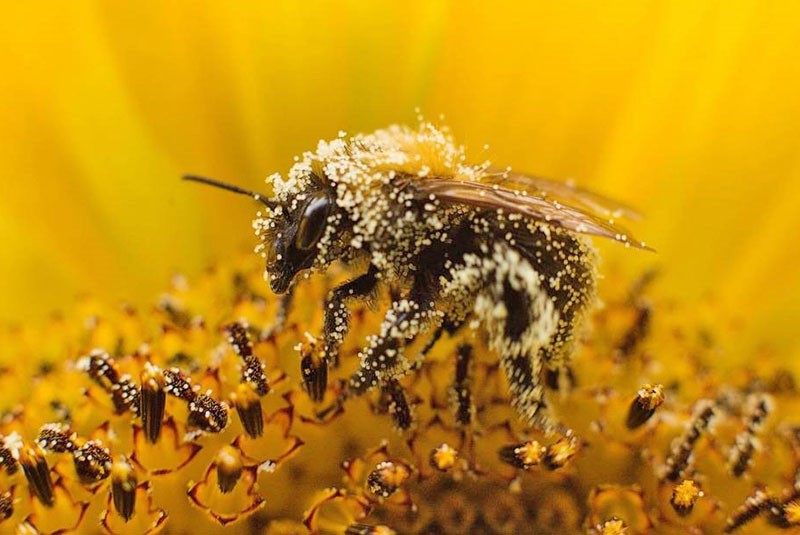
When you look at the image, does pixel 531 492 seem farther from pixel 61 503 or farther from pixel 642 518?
pixel 61 503

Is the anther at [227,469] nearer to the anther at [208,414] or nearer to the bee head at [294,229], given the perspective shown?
the anther at [208,414]

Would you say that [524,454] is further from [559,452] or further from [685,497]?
[685,497]

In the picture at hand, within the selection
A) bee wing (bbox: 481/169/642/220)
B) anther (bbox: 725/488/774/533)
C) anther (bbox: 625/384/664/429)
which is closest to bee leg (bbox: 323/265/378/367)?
bee wing (bbox: 481/169/642/220)

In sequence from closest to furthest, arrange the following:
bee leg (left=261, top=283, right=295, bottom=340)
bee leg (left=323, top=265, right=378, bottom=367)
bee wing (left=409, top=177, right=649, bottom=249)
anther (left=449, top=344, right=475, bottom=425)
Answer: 1. bee wing (left=409, top=177, right=649, bottom=249)
2. bee leg (left=323, top=265, right=378, bottom=367)
3. anther (left=449, top=344, right=475, bottom=425)
4. bee leg (left=261, top=283, right=295, bottom=340)

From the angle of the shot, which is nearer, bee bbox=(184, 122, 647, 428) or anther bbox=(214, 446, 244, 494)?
bee bbox=(184, 122, 647, 428)

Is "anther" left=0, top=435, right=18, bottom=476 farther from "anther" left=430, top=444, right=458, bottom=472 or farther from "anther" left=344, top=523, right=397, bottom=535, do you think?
"anther" left=430, top=444, right=458, bottom=472

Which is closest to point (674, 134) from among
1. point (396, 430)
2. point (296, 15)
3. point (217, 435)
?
point (296, 15)

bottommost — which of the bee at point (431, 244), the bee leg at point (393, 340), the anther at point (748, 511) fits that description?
the anther at point (748, 511)

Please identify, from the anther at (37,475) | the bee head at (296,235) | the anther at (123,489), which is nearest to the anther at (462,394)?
the bee head at (296,235)
